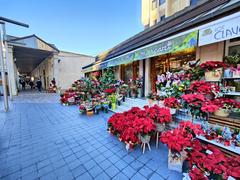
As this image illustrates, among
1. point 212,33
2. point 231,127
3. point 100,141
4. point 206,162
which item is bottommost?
point 100,141

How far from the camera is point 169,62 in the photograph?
4992mm

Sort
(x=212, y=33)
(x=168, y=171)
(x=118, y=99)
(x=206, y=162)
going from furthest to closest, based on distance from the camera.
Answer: (x=118, y=99) < (x=212, y=33) < (x=168, y=171) < (x=206, y=162)

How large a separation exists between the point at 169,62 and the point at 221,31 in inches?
103

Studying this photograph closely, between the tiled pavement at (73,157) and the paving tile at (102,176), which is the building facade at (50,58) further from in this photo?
the paving tile at (102,176)

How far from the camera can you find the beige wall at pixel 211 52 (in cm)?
324

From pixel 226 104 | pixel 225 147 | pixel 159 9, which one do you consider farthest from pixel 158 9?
pixel 225 147

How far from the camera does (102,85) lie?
762 centimetres

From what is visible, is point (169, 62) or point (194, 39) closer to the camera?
point (194, 39)

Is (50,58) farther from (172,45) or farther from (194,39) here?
(194,39)

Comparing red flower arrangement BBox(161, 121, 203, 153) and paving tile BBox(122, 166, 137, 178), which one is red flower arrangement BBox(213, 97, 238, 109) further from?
paving tile BBox(122, 166, 137, 178)

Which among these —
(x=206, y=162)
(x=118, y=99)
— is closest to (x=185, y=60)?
(x=118, y=99)

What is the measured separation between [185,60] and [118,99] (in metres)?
3.22

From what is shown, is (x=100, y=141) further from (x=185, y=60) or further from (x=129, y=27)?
(x=129, y=27)

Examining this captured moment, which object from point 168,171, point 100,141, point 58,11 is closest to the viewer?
point 168,171
